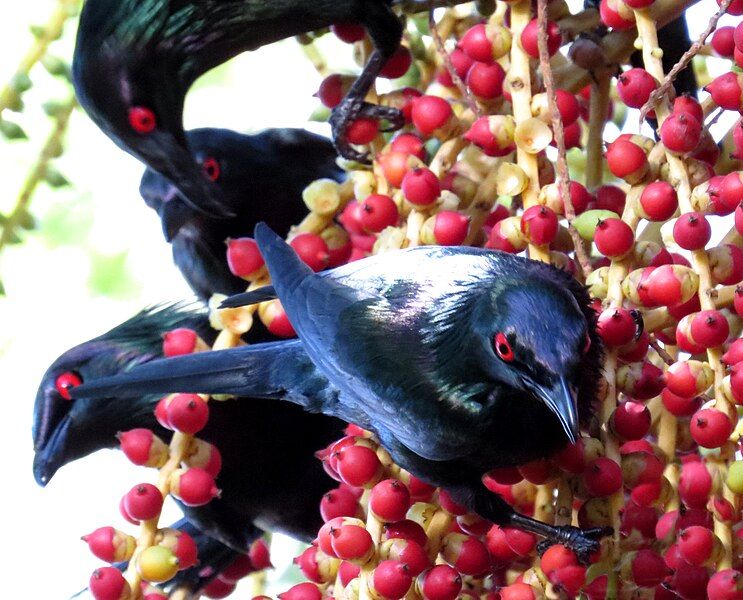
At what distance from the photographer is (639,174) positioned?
730mm

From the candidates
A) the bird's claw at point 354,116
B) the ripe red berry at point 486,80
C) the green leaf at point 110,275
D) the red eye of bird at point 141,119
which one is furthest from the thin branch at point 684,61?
the green leaf at point 110,275

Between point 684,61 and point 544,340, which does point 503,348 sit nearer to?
point 544,340

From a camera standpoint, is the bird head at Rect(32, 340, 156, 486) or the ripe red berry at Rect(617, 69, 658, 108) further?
the bird head at Rect(32, 340, 156, 486)

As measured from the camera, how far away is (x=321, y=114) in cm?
98

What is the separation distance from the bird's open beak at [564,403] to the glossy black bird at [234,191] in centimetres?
45

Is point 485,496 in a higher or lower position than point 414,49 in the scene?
lower

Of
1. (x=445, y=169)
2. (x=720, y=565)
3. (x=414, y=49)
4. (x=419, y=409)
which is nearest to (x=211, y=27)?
(x=414, y=49)

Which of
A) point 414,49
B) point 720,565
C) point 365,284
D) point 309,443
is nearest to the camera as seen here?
point 720,565

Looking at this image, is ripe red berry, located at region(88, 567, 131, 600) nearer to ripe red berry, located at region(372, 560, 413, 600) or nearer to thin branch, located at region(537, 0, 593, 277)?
ripe red berry, located at region(372, 560, 413, 600)

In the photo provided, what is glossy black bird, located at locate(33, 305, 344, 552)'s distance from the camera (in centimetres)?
100

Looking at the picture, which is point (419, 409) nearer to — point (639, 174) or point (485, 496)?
point (485, 496)

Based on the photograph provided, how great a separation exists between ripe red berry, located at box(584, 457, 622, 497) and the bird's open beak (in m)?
0.05

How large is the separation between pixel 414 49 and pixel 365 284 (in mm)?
248

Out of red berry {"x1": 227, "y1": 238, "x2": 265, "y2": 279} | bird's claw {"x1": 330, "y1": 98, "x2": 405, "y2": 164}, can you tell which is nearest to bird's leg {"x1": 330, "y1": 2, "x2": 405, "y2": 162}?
bird's claw {"x1": 330, "y1": 98, "x2": 405, "y2": 164}
